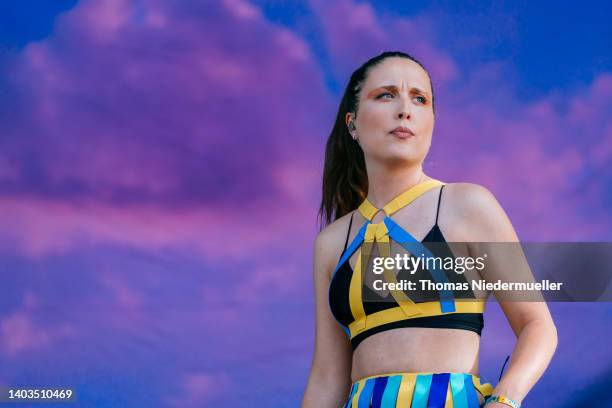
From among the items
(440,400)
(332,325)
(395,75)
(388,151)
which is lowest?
(440,400)

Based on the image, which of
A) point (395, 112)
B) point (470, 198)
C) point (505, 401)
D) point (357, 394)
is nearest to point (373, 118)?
point (395, 112)

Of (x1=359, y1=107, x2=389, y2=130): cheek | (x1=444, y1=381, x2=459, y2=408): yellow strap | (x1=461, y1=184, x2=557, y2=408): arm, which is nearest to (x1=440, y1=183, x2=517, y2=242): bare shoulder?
(x1=461, y1=184, x2=557, y2=408): arm

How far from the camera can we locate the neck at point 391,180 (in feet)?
11.8

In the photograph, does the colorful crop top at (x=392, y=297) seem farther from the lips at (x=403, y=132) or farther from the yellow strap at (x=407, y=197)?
the lips at (x=403, y=132)

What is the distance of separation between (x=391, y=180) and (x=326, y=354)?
72 cm

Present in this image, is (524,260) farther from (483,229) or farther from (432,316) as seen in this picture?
(432,316)

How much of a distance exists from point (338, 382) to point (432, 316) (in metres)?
0.57

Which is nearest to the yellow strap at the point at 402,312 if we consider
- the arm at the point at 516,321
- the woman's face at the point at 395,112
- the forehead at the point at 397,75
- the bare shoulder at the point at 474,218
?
the arm at the point at 516,321

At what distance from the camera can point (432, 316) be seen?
10.5 feet

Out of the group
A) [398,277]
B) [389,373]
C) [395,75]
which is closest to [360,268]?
[398,277]

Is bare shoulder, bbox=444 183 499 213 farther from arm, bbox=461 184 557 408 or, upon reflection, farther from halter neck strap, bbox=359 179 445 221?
halter neck strap, bbox=359 179 445 221

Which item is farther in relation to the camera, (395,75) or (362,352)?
(395,75)

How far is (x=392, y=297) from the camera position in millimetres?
3283

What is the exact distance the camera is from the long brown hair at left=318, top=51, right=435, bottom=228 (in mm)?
3980
